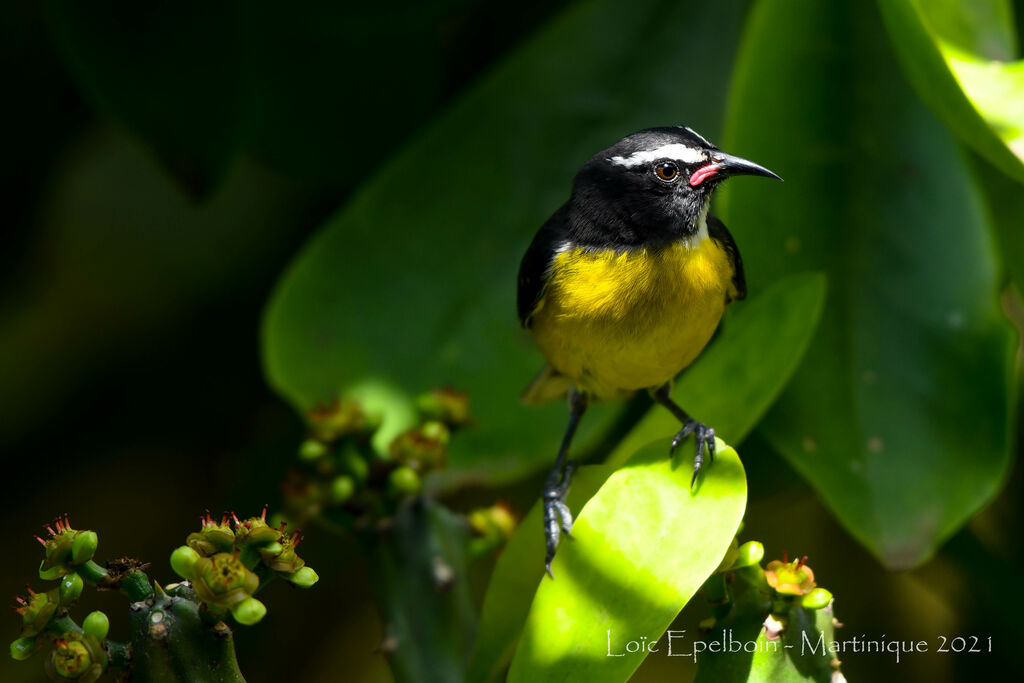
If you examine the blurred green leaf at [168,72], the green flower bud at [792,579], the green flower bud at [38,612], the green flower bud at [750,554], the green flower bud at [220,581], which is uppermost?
the blurred green leaf at [168,72]

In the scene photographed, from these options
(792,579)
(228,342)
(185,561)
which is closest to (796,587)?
(792,579)

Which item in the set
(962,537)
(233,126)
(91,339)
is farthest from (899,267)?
(91,339)

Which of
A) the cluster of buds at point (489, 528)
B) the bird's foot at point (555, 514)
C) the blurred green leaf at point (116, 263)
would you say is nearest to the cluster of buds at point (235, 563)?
the bird's foot at point (555, 514)

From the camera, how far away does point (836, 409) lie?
5.45ft

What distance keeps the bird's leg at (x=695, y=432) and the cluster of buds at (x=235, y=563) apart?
15.8 inches

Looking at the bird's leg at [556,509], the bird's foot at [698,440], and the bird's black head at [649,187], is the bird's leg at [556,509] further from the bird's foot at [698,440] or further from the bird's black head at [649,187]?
the bird's black head at [649,187]

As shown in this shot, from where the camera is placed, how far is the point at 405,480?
1490mm

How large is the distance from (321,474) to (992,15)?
113cm

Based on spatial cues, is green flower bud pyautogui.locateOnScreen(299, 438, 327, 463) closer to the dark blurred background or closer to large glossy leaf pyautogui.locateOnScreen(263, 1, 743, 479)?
large glossy leaf pyautogui.locateOnScreen(263, 1, 743, 479)

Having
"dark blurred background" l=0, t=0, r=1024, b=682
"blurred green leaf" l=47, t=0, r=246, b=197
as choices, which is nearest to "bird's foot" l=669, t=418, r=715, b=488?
"dark blurred background" l=0, t=0, r=1024, b=682

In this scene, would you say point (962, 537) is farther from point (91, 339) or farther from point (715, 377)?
point (91, 339)

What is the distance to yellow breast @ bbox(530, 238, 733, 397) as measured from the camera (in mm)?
1470

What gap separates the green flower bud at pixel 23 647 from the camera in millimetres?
993

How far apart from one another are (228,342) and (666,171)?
1.45m
